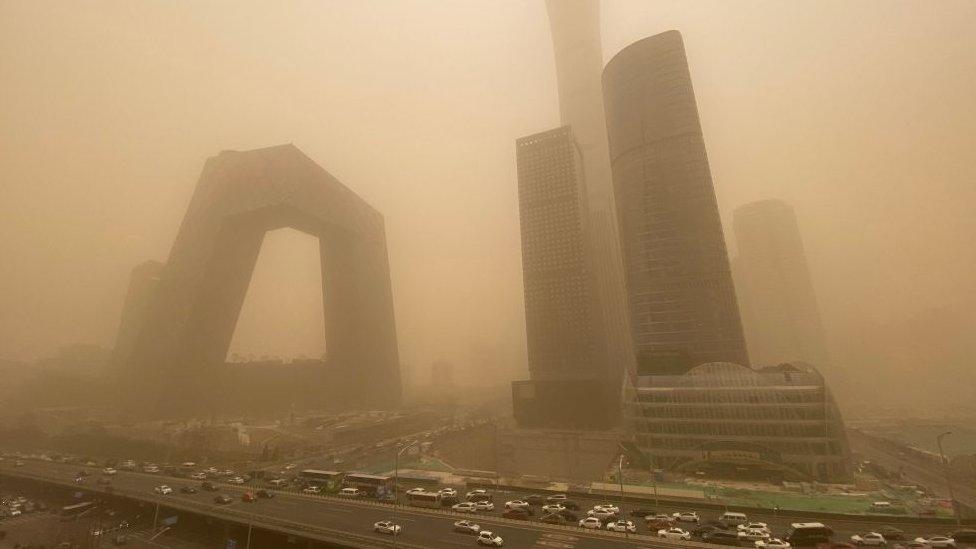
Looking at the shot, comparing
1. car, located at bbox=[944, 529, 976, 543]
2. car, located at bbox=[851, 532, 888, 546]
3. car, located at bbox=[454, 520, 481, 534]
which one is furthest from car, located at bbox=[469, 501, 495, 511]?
car, located at bbox=[944, 529, 976, 543]

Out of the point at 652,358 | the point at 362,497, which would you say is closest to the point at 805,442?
the point at 652,358

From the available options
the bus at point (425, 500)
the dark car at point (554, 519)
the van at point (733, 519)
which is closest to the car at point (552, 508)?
the dark car at point (554, 519)

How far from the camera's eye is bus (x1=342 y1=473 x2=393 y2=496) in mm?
57469

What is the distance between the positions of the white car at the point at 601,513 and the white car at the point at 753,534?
442 inches

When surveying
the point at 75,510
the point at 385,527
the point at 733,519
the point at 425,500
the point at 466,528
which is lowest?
the point at 733,519

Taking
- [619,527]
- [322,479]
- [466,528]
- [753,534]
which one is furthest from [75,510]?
[753,534]

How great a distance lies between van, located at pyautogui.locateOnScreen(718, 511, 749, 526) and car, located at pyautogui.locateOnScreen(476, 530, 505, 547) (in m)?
21.3

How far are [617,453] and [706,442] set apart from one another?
73.1 ft

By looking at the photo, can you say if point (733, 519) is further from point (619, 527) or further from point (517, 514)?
point (517, 514)

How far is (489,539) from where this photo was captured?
3700cm

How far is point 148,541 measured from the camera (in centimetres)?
5100

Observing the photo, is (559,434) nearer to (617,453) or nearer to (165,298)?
(617,453)

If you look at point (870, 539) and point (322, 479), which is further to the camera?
point (322, 479)

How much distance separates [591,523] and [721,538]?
1056 cm
